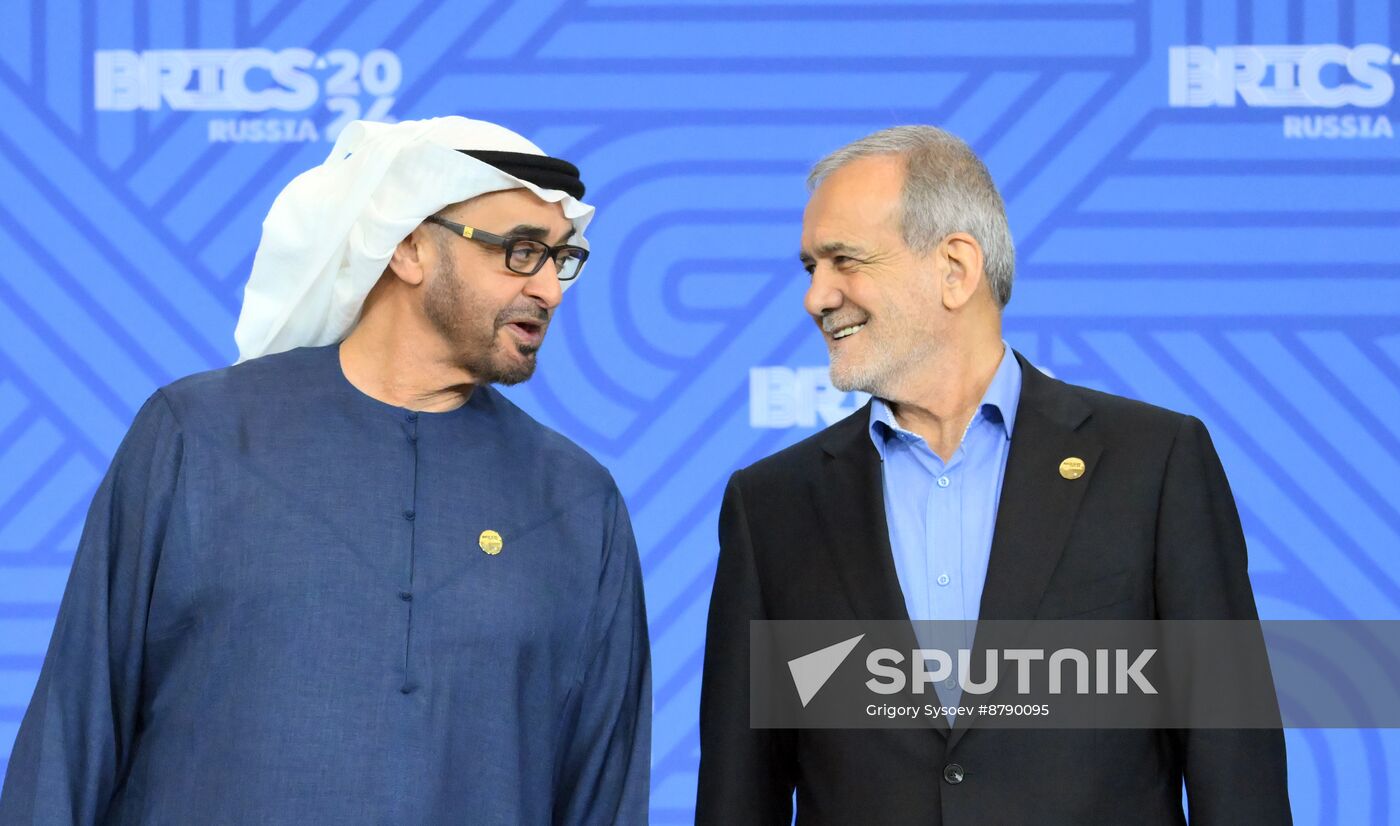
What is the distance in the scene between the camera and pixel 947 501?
2.52 metres

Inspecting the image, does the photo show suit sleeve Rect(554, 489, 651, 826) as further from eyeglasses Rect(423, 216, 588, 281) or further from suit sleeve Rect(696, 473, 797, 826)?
eyeglasses Rect(423, 216, 588, 281)

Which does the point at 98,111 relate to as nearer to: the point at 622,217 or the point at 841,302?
the point at 622,217

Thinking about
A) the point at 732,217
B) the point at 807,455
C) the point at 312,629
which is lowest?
the point at 312,629

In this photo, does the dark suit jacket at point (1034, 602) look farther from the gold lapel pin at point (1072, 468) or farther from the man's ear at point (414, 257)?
the man's ear at point (414, 257)

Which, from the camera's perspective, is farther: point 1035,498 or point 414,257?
point 414,257

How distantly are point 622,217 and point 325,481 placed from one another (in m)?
1.47

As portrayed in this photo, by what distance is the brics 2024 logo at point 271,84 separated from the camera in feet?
12.8

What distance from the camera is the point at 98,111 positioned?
3.95 metres

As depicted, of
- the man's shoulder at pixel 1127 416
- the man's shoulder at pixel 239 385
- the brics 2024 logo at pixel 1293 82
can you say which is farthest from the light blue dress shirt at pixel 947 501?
the brics 2024 logo at pixel 1293 82

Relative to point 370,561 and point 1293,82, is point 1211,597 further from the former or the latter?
point 1293,82

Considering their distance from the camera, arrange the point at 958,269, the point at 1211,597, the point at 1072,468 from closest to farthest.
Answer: the point at 1211,597 < the point at 1072,468 < the point at 958,269

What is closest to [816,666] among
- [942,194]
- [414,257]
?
[942,194]

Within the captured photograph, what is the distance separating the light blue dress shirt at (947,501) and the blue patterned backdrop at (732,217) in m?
1.27

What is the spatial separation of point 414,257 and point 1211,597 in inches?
52.1
